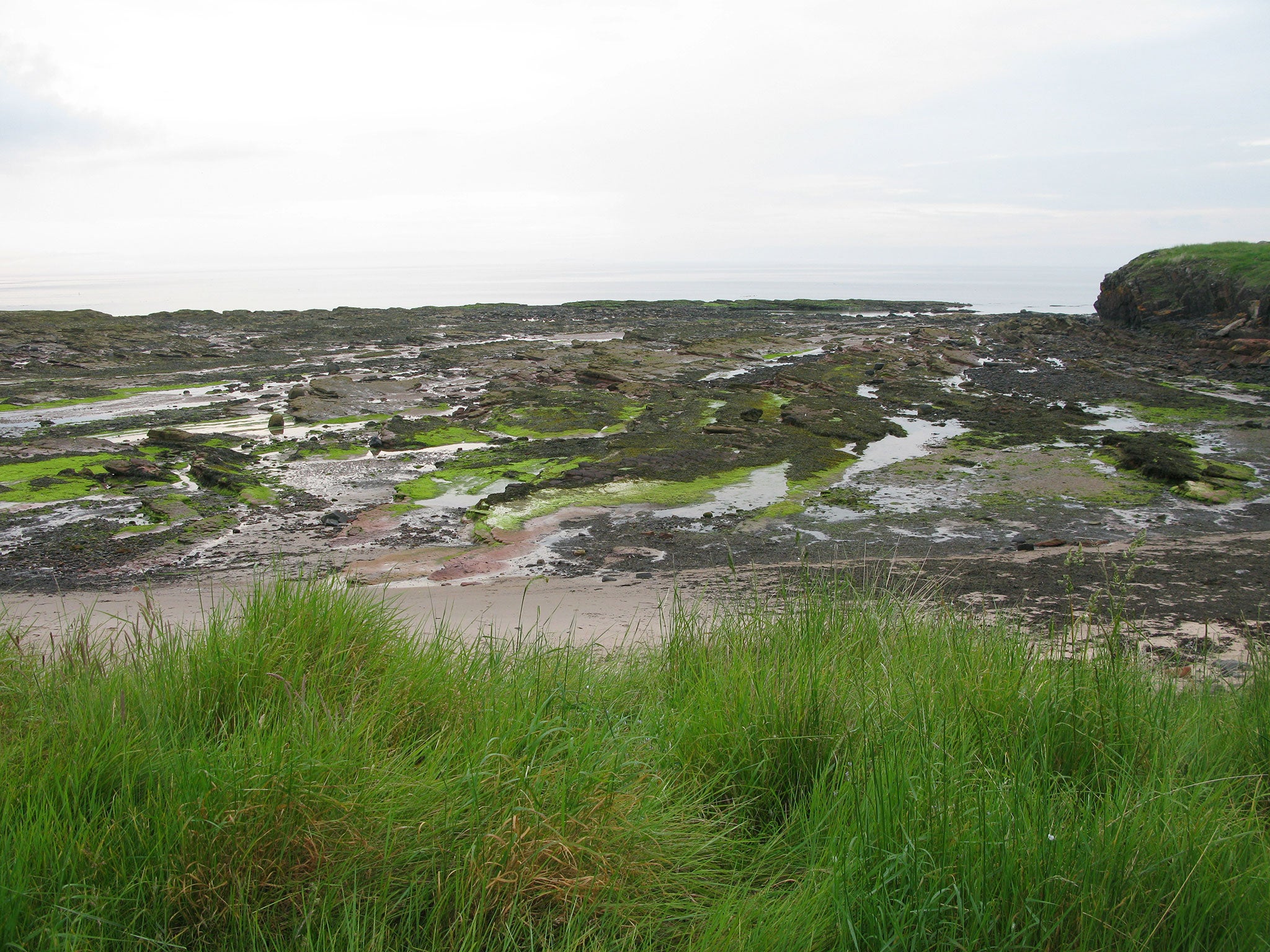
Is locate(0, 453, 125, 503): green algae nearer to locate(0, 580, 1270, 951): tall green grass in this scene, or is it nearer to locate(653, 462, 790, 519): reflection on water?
locate(653, 462, 790, 519): reflection on water

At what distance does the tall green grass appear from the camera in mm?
2186

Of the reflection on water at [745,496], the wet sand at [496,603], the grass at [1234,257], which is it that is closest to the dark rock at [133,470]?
the wet sand at [496,603]

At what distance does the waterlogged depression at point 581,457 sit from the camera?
11.5 meters

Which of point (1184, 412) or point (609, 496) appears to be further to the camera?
point (1184, 412)

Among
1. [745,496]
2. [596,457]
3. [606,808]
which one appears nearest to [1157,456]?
[745,496]

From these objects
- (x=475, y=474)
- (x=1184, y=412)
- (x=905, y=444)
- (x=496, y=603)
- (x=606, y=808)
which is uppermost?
(x=606, y=808)

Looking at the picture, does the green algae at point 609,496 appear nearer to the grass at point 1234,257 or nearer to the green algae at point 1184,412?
the green algae at point 1184,412

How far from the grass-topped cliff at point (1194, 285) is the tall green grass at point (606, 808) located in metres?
38.6

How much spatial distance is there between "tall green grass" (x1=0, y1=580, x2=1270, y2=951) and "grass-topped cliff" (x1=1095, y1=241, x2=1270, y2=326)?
38629 millimetres

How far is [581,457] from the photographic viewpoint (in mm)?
16984

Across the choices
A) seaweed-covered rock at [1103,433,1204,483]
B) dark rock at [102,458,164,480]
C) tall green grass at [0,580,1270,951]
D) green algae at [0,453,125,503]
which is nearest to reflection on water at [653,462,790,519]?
seaweed-covered rock at [1103,433,1204,483]

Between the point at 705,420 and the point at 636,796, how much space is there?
18026mm

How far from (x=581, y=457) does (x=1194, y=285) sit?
38675 millimetres

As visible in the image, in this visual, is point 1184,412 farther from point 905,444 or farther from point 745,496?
point 745,496
